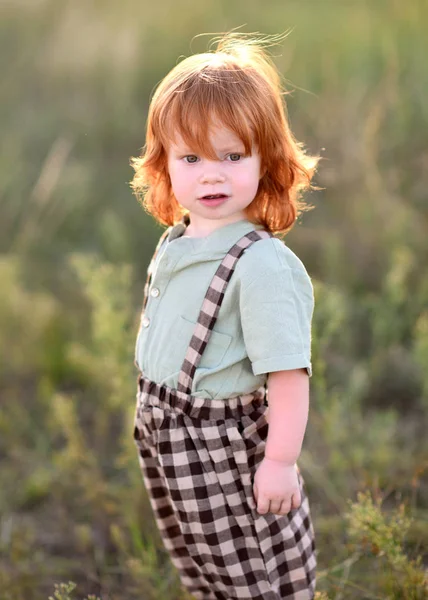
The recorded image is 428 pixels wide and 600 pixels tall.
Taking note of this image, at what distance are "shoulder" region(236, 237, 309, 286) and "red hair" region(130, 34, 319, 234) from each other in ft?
0.45

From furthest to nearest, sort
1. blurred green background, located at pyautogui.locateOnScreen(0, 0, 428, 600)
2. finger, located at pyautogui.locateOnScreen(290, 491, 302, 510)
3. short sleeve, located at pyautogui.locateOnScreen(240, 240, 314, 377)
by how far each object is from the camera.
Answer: blurred green background, located at pyautogui.locateOnScreen(0, 0, 428, 600), finger, located at pyautogui.locateOnScreen(290, 491, 302, 510), short sleeve, located at pyautogui.locateOnScreen(240, 240, 314, 377)

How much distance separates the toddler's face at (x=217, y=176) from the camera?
1.51m

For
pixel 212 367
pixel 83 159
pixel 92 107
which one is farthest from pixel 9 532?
pixel 92 107

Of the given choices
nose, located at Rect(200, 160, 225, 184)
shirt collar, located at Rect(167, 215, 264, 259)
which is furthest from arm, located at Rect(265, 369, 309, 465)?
nose, located at Rect(200, 160, 225, 184)

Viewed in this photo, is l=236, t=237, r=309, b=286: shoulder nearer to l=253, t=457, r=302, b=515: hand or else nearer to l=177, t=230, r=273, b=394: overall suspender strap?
l=177, t=230, r=273, b=394: overall suspender strap

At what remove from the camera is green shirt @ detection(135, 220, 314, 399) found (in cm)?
147

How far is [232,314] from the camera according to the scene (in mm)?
1549

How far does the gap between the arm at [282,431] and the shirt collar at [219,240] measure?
27 cm

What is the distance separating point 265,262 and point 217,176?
0.19 meters

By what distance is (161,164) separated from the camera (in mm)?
1688

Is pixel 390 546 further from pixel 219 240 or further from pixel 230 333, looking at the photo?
pixel 219 240

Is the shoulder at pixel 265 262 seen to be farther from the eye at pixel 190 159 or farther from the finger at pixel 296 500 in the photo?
the finger at pixel 296 500

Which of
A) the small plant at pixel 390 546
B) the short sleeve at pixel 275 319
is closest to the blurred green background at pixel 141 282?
the small plant at pixel 390 546

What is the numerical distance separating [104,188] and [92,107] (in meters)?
0.85
